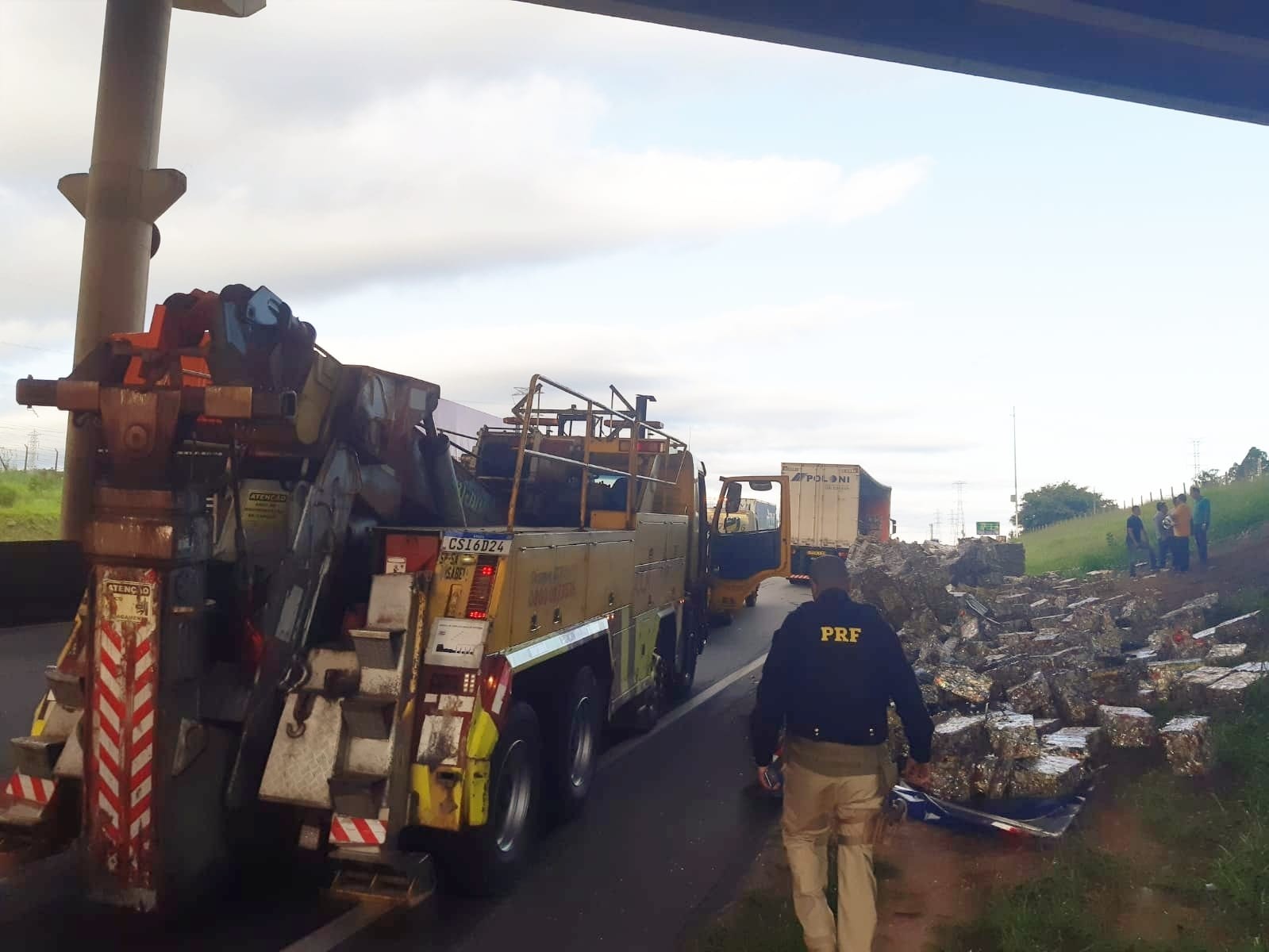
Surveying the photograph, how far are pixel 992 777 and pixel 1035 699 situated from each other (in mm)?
2161

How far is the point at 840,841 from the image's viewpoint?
13.7 ft

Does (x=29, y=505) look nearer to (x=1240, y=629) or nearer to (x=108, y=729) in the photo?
(x=108, y=729)

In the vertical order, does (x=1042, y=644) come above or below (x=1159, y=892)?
above

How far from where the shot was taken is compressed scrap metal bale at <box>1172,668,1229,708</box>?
27.7ft

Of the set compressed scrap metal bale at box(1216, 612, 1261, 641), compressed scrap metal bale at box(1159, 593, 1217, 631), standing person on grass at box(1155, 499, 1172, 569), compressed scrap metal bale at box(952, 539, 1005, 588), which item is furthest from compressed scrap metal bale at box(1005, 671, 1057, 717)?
standing person on grass at box(1155, 499, 1172, 569)

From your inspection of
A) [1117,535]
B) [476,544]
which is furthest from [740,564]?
[1117,535]

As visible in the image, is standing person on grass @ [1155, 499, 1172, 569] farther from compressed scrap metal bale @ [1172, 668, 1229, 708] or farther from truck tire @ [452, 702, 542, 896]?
truck tire @ [452, 702, 542, 896]

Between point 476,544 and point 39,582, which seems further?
point 39,582

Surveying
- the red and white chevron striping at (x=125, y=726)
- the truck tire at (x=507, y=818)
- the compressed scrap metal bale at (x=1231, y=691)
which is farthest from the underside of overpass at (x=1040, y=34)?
the red and white chevron striping at (x=125, y=726)

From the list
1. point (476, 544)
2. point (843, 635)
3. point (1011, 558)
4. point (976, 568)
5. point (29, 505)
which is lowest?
point (843, 635)

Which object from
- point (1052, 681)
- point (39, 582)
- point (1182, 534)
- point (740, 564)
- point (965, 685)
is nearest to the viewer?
point (1052, 681)

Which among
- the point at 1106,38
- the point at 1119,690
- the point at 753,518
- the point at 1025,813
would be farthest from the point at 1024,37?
the point at 753,518

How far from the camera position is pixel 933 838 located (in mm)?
6156

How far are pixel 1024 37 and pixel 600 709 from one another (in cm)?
1092
